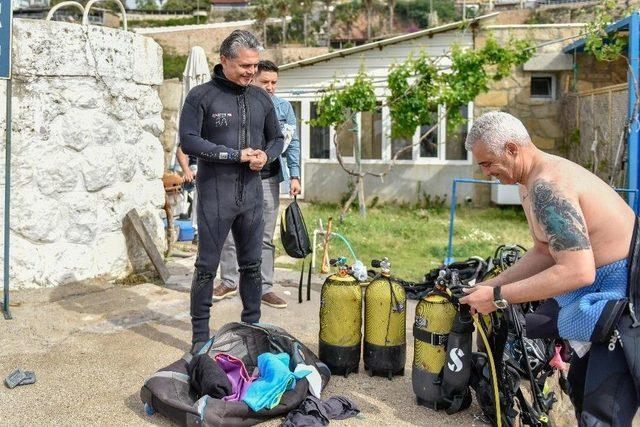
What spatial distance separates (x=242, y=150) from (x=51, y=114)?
92.5 inches

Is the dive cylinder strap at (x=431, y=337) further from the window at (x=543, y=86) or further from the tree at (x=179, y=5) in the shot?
the tree at (x=179, y=5)

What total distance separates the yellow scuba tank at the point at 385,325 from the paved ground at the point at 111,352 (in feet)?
0.38

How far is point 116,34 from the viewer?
20.6 feet

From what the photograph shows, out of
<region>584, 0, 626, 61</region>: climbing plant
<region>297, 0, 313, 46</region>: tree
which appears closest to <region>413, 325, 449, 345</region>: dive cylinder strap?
<region>584, 0, 626, 61</region>: climbing plant

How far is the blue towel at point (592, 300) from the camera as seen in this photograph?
279 cm

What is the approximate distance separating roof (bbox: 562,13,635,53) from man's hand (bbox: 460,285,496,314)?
27.3 ft

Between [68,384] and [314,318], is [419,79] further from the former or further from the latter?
[68,384]

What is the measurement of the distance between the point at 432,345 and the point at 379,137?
1124 centimetres

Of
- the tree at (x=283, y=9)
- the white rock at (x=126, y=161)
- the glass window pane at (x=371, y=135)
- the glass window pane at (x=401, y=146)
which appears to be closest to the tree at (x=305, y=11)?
the tree at (x=283, y=9)

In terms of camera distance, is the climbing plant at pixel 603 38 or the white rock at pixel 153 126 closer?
the white rock at pixel 153 126

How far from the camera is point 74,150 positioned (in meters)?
6.05

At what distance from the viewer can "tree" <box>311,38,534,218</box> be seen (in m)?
12.6

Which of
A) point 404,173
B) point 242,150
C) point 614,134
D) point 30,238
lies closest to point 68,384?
point 242,150

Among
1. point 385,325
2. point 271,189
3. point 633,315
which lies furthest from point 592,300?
point 271,189
